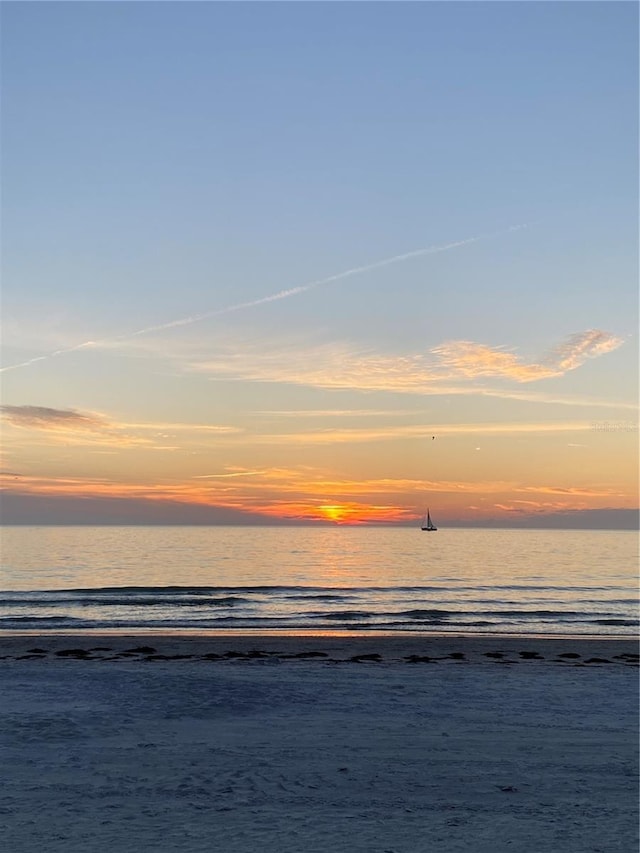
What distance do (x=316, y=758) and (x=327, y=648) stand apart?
1362cm

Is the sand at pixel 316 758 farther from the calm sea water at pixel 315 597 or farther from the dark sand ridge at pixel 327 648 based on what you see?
the calm sea water at pixel 315 597

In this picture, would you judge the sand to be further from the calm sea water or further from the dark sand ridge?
the calm sea water

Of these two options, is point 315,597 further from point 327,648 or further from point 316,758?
point 316,758

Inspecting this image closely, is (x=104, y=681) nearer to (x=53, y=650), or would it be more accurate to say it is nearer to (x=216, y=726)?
(x=216, y=726)

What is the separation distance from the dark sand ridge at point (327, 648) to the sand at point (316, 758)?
92.9 inches

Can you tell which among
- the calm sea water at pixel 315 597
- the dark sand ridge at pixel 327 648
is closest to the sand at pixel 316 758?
the dark sand ridge at pixel 327 648

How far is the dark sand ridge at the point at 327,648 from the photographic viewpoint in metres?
21.4

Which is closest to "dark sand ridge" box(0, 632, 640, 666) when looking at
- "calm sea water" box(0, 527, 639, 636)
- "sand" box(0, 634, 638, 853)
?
"sand" box(0, 634, 638, 853)

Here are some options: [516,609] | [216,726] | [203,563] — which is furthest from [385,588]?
[216,726]

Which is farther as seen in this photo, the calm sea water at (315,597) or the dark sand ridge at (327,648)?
the calm sea water at (315,597)

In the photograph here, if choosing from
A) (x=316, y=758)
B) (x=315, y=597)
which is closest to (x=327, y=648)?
(x=316, y=758)

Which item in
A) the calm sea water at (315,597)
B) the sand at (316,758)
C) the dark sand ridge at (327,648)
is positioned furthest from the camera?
the calm sea water at (315,597)

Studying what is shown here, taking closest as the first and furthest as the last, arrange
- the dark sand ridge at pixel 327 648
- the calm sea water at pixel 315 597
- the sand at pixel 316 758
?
1. the sand at pixel 316 758
2. the dark sand ridge at pixel 327 648
3. the calm sea water at pixel 315 597

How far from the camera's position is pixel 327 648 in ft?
78.8
